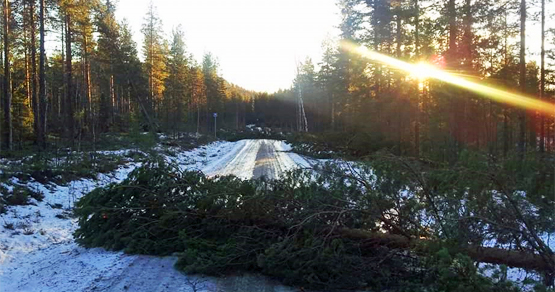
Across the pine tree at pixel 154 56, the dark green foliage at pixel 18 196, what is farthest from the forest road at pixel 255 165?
the pine tree at pixel 154 56

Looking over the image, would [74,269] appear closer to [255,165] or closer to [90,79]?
[255,165]

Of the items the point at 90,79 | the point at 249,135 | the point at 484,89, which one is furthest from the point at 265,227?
the point at 249,135

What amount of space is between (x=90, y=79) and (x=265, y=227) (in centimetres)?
3609

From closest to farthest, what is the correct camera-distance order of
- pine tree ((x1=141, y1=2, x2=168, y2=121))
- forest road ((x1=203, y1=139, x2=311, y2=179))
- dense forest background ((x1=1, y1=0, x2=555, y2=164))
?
forest road ((x1=203, y1=139, x2=311, y2=179)) → dense forest background ((x1=1, y1=0, x2=555, y2=164)) → pine tree ((x1=141, y1=2, x2=168, y2=121))

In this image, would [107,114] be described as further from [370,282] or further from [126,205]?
[370,282]

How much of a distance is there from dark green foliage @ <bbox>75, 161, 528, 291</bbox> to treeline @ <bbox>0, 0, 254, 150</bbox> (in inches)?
141

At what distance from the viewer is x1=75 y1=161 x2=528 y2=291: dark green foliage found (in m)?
4.63

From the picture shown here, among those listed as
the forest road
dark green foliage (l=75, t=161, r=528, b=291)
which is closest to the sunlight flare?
the forest road

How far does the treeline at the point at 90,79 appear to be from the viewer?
19203 mm

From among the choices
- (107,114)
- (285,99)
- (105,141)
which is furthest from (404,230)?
(285,99)

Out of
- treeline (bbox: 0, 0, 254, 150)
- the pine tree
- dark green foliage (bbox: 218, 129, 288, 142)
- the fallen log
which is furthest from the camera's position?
dark green foliage (bbox: 218, 129, 288, 142)

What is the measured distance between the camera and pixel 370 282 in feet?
15.4

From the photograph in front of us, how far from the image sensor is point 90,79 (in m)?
36.4

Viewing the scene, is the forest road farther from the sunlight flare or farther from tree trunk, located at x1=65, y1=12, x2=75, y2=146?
tree trunk, located at x1=65, y1=12, x2=75, y2=146
